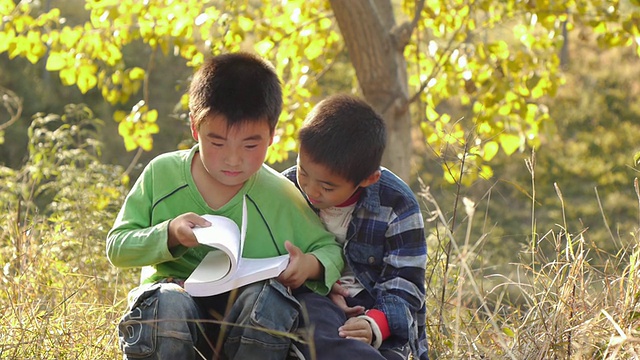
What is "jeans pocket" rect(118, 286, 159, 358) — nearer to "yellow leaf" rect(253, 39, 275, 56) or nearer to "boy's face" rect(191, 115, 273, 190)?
"boy's face" rect(191, 115, 273, 190)

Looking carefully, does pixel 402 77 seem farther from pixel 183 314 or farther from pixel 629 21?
pixel 183 314

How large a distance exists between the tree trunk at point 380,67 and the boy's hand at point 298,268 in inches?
96.9

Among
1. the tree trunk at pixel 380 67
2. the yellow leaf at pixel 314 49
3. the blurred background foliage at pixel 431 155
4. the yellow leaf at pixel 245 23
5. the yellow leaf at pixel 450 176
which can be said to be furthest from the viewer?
the yellow leaf at pixel 314 49

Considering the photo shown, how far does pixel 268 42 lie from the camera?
18.2 feet

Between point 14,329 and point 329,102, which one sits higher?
point 329,102

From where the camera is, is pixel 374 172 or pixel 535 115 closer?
pixel 374 172

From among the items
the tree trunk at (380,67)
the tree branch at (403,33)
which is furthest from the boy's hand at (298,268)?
the tree branch at (403,33)

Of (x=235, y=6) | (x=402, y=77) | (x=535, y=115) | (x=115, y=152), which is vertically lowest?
(x=115, y=152)

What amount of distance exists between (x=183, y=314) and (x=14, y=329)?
685mm

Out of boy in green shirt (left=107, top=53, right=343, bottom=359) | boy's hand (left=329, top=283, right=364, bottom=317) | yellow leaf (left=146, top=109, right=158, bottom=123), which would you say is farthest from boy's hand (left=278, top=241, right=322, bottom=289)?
yellow leaf (left=146, top=109, right=158, bottom=123)

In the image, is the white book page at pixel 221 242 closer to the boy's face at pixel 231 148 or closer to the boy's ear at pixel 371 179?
the boy's face at pixel 231 148

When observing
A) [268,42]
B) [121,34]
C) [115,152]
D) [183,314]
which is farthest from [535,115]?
[115,152]

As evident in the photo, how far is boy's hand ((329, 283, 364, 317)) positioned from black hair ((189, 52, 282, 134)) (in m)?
0.52

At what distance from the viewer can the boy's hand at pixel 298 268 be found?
264cm
